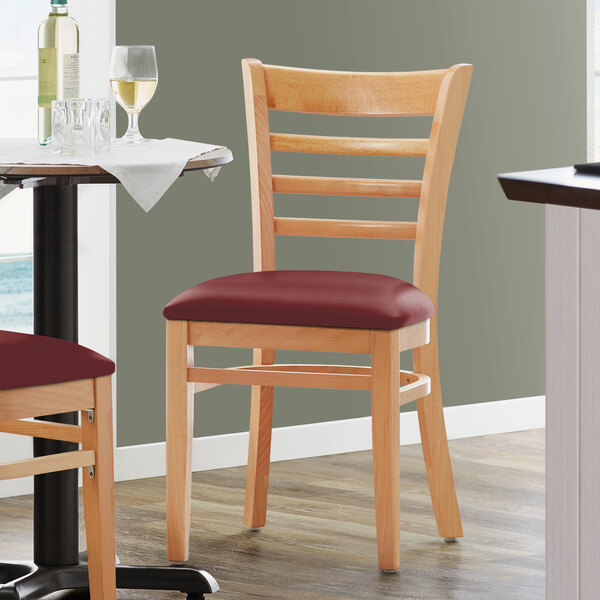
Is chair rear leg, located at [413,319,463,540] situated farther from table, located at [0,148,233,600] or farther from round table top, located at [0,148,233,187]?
round table top, located at [0,148,233,187]

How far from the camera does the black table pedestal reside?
2203 millimetres

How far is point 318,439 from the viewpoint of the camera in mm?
3416

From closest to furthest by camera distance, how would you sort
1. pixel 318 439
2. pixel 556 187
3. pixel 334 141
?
1. pixel 556 187
2. pixel 334 141
3. pixel 318 439

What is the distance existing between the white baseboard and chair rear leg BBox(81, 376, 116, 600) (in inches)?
44.9

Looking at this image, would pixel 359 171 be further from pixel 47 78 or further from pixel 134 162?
pixel 134 162

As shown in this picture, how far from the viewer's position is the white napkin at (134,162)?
1958mm

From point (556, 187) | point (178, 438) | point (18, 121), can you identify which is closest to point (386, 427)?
point (178, 438)

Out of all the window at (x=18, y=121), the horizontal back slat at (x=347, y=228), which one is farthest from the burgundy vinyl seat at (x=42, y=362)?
the window at (x=18, y=121)

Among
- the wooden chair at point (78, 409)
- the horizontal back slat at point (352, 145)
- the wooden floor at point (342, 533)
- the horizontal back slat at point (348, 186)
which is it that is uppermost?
the horizontal back slat at point (352, 145)

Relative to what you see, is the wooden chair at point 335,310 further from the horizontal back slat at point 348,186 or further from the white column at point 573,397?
the white column at point 573,397

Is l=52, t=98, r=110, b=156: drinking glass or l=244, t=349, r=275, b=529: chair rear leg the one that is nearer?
l=52, t=98, r=110, b=156: drinking glass

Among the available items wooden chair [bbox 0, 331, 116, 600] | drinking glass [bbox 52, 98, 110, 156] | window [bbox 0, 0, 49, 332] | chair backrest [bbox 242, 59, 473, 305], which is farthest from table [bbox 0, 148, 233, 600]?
window [bbox 0, 0, 49, 332]

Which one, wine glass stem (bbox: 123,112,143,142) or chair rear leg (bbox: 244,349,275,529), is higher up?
wine glass stem (bbox: 123,112,143,142)

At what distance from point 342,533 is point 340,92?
92 centimetres
